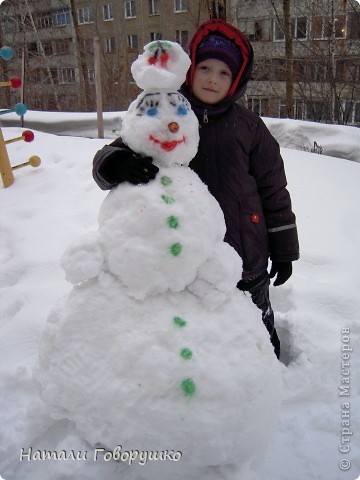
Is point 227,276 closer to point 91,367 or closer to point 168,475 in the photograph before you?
point 91,367

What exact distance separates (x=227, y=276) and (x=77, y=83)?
15281mm

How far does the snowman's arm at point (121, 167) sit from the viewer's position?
1092 mm

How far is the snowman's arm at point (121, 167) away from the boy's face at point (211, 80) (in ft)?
1.15

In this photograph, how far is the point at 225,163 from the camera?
A: 1.36 metres

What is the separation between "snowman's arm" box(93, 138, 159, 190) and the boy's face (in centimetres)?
35

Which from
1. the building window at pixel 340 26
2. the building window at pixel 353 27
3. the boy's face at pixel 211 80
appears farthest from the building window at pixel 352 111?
the boy's face at pixel 211 80

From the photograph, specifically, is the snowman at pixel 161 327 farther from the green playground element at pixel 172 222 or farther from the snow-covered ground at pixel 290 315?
the snow-covered ground at pixel 290 315

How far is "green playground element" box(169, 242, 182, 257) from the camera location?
3.46 feet

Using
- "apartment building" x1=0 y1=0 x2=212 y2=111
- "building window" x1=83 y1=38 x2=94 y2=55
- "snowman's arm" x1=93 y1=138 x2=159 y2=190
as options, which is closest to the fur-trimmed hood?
"snowman's arm" x1=93 y1=138 x2=159 y2=190

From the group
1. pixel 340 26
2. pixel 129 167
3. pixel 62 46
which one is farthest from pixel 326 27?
pixel 62 46

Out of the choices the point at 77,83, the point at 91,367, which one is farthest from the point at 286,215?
the point at 77,83

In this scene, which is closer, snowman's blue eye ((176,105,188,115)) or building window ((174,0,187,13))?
snowman's blue eye ((176,105,188,115))

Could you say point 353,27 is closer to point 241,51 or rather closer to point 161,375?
point 241,51

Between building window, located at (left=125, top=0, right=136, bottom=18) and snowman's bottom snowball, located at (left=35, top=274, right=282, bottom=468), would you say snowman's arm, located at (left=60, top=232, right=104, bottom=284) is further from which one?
building window, located at (left=125, top=0, right=136, bottom=18)
